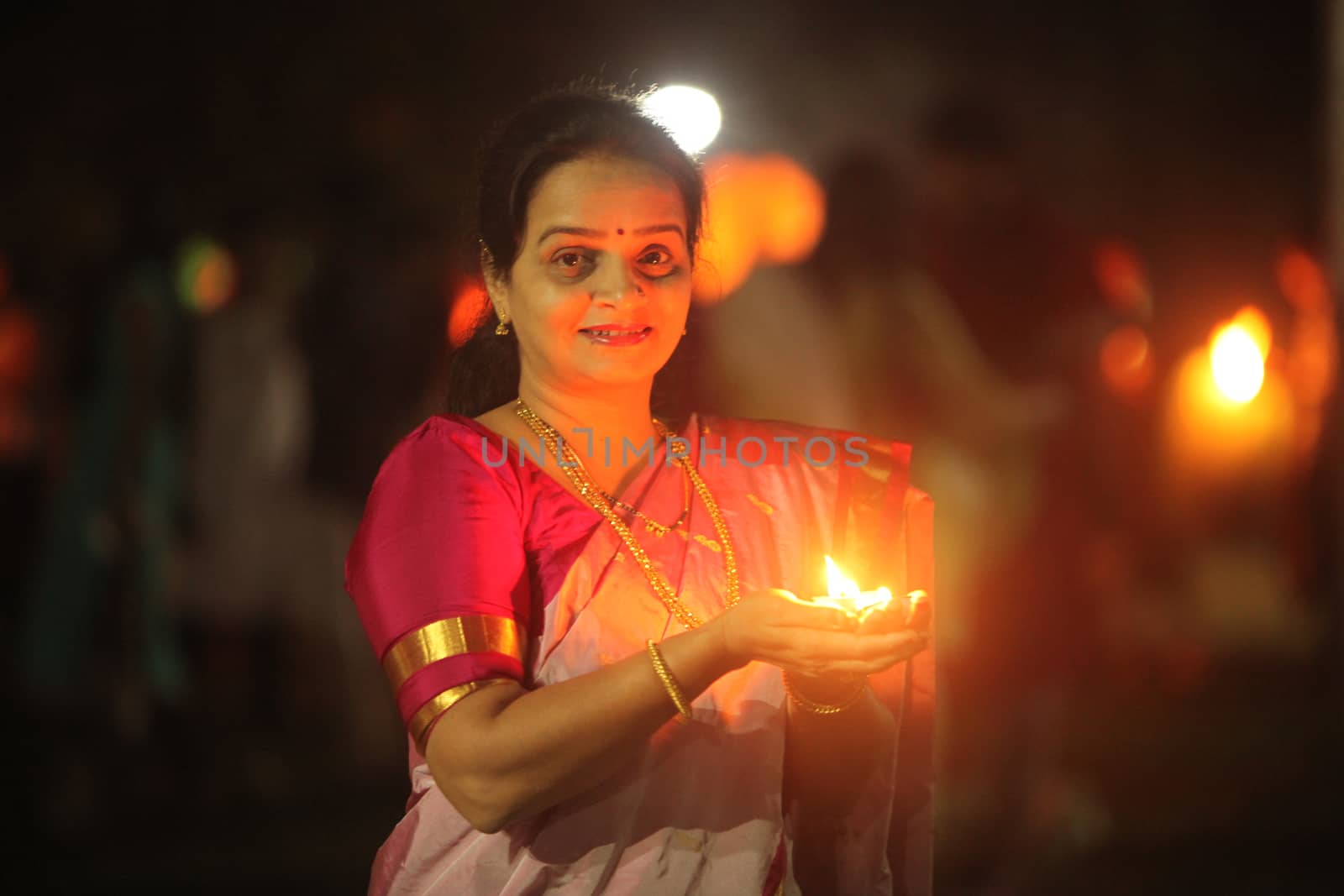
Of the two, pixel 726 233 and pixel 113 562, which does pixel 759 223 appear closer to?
pixel 726 233

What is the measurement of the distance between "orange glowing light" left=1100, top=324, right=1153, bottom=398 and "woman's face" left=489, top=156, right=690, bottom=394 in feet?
9.07

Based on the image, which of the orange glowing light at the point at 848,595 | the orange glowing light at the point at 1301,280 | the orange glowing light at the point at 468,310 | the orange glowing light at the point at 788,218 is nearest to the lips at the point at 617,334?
the orange glowing light at the point at 468,310

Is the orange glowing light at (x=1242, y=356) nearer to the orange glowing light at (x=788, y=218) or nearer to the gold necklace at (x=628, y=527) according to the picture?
the orange glowing light at (x=788, y=218)

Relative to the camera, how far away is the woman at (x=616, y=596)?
1705 mm

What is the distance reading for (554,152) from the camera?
76.8 inches

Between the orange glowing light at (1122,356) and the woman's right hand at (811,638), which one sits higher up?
the orange glowing light at (1122,356)

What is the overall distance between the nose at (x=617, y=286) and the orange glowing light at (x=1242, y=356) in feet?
18.2

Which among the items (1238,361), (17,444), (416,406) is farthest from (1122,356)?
(17,444)

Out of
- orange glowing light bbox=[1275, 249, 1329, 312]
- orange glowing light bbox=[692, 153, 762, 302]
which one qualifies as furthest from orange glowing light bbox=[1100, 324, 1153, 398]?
orange glowing light bbox=[1275, 249, 1329, 312]

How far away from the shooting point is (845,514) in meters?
2.10

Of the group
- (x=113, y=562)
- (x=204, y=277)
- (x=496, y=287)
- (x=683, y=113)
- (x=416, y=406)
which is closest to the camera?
(x=496, y=287)

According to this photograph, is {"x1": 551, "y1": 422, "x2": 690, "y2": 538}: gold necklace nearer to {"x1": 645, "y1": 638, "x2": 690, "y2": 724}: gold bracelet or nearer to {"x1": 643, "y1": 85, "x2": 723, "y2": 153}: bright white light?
{"x1": 645, "y1": 638, "x2": 690, "y2": 724}: gold bracelet

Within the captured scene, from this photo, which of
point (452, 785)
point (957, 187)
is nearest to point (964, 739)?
point (957, 187)

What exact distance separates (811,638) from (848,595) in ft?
0.45
